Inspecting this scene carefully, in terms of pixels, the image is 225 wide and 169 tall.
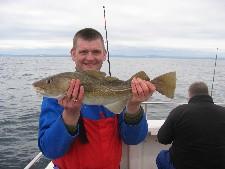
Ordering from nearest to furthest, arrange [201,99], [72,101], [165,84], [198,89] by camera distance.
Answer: [72,101], [165,84], [201,99], [198,89]

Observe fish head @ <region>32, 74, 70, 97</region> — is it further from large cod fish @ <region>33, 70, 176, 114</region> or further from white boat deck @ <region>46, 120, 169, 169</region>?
white boat deck @ <region>46, 120, 169, 169</region>

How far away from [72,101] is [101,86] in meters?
0.35

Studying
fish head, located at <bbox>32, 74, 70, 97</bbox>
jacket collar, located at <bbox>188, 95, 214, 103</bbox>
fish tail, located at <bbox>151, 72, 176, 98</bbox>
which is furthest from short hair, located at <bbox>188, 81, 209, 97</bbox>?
fish head, located at <bbox>32, 74, 70, 97</bbox>

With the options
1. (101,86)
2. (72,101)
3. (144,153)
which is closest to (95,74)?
(101,86)

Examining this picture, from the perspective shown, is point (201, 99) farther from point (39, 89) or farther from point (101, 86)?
point (39, 89)

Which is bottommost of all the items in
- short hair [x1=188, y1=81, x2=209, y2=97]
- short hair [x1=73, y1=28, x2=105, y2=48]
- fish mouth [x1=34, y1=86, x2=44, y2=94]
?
short hair [x1=188, y1=81, x2=209, y2=97]

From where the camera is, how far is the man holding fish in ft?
12.8

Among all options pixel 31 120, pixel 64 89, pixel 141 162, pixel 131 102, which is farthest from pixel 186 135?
→ pixel 31 120

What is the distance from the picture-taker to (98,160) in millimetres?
4203

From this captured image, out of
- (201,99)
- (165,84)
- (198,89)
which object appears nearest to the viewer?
(165,84)

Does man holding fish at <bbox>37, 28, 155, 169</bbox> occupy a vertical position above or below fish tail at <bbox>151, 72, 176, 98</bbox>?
below

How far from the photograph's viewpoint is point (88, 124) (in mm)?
4297

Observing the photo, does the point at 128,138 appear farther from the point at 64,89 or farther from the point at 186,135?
the point at 186,135

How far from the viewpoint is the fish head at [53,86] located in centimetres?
375
